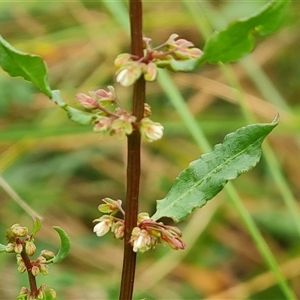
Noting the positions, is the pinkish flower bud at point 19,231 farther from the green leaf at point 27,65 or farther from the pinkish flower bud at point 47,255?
the green leaf at point 27,65

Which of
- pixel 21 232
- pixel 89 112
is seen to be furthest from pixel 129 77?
pixel 21 232

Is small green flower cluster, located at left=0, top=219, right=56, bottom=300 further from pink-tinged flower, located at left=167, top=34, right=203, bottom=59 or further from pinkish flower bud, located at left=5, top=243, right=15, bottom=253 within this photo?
pink-tinged flower, located at left=167, top=34, right=203, bottom=59

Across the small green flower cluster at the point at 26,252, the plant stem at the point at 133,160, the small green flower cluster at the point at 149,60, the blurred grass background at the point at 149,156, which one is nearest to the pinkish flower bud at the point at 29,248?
the small green flower cluster at the point at 26,252

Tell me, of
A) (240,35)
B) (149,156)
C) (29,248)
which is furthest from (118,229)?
(149,156)

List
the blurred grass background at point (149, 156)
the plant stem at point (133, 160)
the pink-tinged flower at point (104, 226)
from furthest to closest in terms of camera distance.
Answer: the blurred grass background at point (149, 156), the pink-tinged flower at point (104, 226), the plant stem at point (133, 160)

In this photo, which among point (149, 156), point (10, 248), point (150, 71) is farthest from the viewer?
point (149, 156)

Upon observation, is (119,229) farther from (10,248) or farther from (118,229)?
(10,248)

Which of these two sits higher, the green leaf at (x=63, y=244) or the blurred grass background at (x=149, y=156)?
the blurred grass background at (x=149, y=156)
